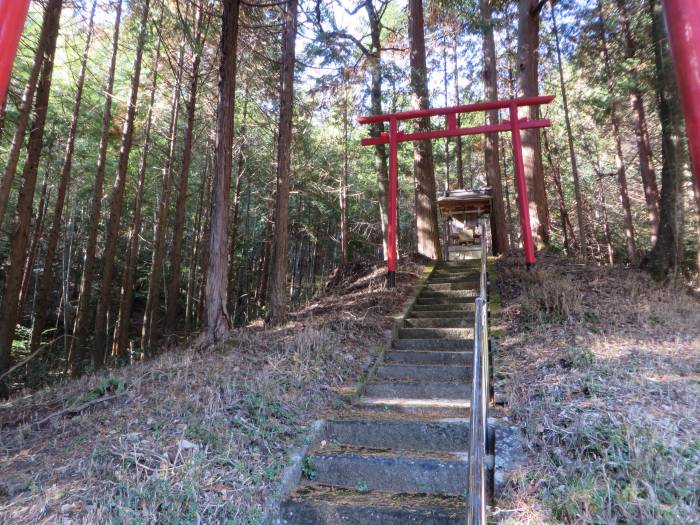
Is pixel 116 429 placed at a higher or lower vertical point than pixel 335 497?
higher

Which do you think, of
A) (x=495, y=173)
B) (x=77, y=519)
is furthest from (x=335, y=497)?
(x=495, y=173)

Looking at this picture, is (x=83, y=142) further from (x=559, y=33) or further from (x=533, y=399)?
(x=533, y=399)

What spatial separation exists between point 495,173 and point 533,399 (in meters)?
11.8

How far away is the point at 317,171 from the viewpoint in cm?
1742

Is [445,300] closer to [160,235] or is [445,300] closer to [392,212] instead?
[392,212]

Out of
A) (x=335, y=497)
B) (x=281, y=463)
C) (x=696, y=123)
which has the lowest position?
(x=335, y=497)

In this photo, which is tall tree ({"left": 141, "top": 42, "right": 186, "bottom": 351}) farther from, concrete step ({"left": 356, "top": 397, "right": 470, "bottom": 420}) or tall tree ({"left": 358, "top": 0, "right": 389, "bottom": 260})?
concrete step ({"left": 356, "top": 397, "right": 470, "bottom": 420})

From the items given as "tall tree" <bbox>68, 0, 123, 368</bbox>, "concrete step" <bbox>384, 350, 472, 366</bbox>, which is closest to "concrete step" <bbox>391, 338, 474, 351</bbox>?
"concrete step" <bbox>384, 350, 472, 366</bbox>

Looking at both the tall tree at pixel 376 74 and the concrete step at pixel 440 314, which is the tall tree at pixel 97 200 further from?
the concrete step at pixel 440 314

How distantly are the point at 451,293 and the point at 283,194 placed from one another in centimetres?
370

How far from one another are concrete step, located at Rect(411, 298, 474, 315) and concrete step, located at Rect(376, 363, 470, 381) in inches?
88.9

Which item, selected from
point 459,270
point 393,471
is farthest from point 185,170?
point 393,471

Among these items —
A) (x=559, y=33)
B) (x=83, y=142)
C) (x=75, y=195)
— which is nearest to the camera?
(x=559, y=33)

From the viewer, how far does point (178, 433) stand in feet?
12.3
